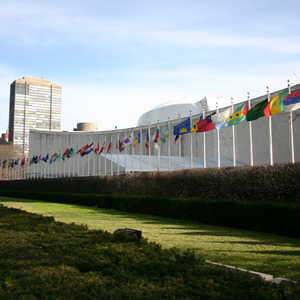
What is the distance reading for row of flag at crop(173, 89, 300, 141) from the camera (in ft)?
38.0

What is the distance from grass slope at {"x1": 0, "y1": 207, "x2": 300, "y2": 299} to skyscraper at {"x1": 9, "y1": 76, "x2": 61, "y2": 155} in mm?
134591

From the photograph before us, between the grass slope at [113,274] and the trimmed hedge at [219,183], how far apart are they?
6.36 metres

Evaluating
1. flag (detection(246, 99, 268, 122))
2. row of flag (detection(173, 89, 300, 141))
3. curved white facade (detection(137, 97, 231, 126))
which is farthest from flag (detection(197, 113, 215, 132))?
curved white facade (detection(137, 97, 231, 126))

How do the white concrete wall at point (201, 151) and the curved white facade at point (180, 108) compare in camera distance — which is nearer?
the white concrete wall at point (201, 151)

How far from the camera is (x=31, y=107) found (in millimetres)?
147000

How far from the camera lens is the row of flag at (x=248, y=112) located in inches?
456

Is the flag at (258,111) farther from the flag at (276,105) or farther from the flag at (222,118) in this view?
the flag at (222,118)

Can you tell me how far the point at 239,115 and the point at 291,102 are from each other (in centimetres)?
263

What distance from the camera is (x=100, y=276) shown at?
177 inches

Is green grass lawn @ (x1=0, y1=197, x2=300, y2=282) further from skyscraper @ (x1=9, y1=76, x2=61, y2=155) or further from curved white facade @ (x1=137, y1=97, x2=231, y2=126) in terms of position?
skyscraper @ (x1=9, y1=76, x2=61, y2=155)

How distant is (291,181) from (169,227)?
399 centimetres

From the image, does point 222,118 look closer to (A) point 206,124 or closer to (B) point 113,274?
(A) point 206,124

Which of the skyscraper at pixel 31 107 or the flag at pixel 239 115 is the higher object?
the skyscraper at pixel 31 107

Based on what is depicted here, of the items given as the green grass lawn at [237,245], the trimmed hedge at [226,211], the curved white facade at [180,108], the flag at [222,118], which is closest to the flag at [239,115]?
the flag at [222,118]
